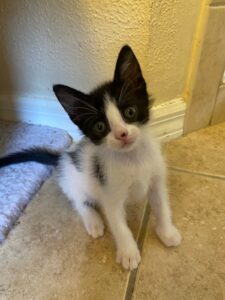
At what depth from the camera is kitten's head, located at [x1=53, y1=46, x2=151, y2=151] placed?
2.52 feet

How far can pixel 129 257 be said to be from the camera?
93 centimetres

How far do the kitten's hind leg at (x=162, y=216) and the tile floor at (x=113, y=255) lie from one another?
0.03 m

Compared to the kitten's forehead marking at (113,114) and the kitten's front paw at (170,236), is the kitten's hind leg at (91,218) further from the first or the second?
the kitten's forehead marking at (113,114)

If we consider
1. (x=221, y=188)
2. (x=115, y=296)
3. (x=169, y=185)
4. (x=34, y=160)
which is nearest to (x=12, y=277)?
(x=115, y=296)

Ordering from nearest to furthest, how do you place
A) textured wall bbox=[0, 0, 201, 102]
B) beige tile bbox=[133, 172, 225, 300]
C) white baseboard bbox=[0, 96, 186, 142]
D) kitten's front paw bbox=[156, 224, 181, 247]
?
beige tile bbox=[133, 172, 225, 300] → kitten's front paw bbox=[156, 224, 181, 247] → textured wall bbox=[0, 0, 201, 102] → white baseboard bbox=[0, 96, 186, 142]

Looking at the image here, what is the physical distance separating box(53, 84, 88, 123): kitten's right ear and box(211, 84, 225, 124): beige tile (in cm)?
80

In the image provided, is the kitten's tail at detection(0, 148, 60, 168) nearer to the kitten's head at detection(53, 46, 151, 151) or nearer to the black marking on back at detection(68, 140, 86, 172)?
the black marking on back at detection(68, 140, 86, 172)

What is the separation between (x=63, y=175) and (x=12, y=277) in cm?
35

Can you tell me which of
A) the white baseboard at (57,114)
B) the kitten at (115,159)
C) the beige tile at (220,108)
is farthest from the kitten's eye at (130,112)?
the beige tile at (220,108)

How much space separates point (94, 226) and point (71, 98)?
0.45 meters

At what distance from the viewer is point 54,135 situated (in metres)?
1.42

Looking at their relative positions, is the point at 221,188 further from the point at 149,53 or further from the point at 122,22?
the point at 122,22

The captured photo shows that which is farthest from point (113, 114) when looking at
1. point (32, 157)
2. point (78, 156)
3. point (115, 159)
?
point (32, 157)

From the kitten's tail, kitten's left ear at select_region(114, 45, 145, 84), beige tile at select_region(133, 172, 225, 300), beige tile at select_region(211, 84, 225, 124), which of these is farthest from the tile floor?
kitten's left ear at select_region(114, 45, 145, 84)
